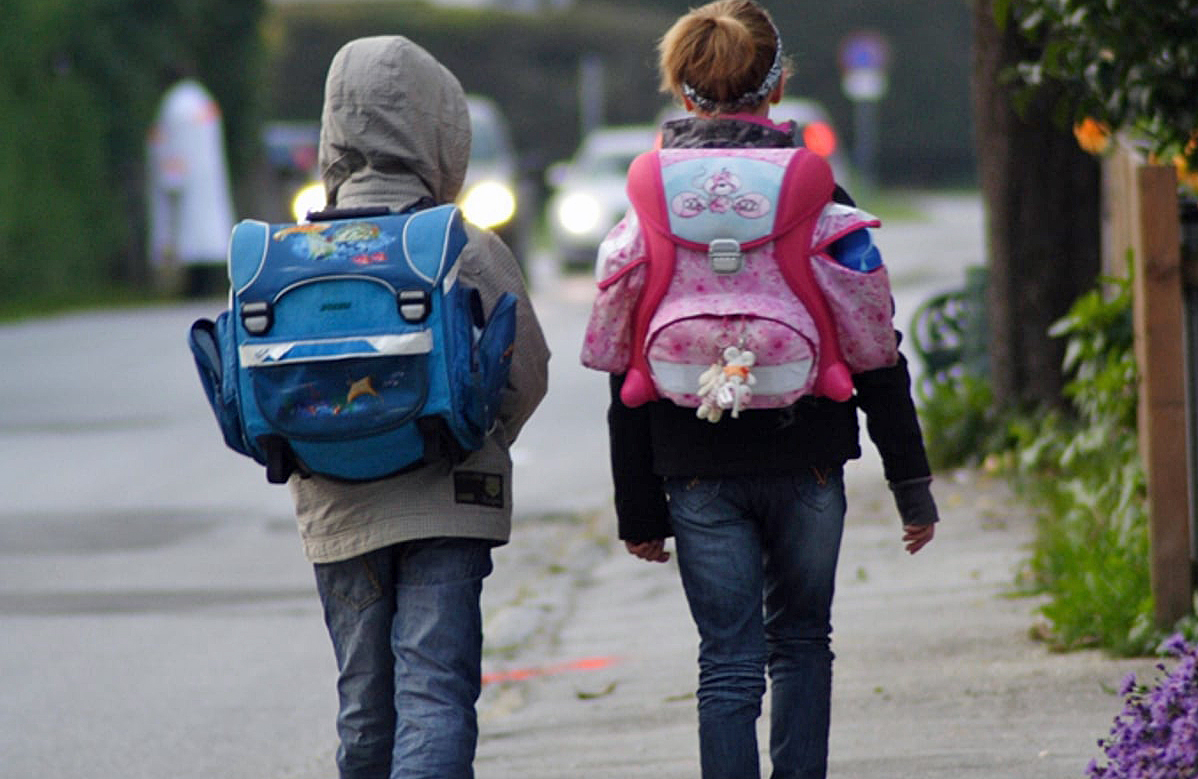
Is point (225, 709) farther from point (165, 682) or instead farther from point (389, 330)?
point (389, 330)

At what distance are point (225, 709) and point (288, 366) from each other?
106 inches

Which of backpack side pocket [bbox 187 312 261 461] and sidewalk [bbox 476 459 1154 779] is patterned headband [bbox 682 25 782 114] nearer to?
backpack side pocket [bbox 187 312 261 461]

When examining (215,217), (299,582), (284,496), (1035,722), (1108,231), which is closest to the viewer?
(1035,722)

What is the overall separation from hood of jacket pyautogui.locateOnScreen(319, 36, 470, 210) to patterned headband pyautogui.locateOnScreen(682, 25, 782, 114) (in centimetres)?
47

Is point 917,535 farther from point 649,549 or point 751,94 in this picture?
point 751,94

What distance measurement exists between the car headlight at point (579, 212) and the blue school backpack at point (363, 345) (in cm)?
2091

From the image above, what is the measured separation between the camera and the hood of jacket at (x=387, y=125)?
4.04 meters

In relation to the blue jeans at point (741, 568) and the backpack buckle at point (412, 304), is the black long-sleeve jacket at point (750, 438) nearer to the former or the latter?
the blue jeans at point (741, 568)

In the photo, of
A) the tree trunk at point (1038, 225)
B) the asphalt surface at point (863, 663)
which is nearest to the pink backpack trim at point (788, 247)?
the asphalt surface at point (863, 663)

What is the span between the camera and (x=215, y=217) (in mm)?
23266

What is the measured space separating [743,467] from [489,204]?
16843 mm

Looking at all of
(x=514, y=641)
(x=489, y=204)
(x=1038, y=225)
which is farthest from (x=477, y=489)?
(x=489, y=204)

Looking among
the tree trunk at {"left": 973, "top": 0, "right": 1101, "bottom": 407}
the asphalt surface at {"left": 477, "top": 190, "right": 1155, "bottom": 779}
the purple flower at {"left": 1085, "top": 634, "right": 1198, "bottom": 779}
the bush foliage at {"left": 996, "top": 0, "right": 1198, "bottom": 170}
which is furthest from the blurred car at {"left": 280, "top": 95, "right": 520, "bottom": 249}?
the purple flower at {"left": 1085, "top": 634, "right": 1198, "bottom": 779}

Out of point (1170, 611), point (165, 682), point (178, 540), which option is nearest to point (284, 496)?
point (178, 540)
